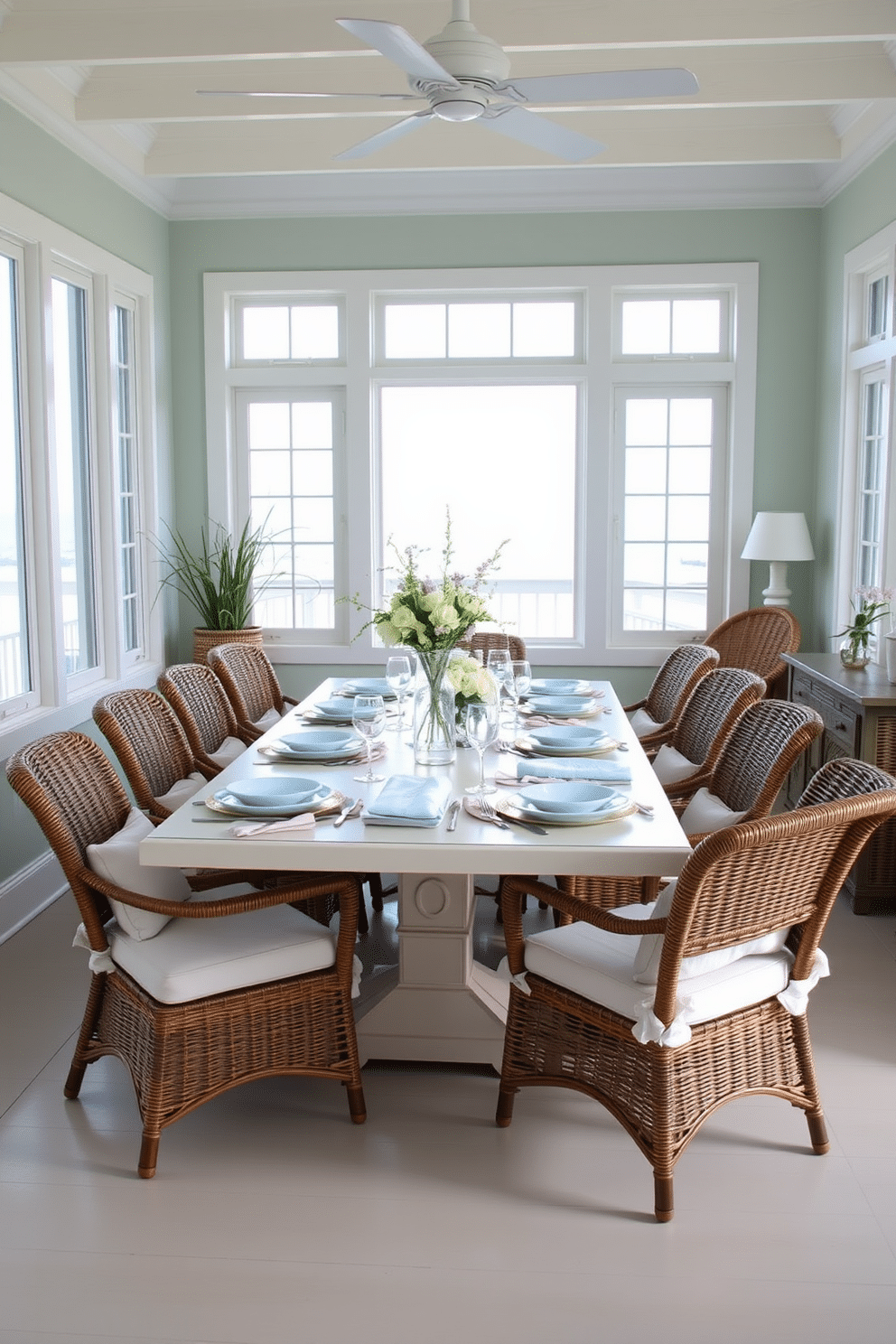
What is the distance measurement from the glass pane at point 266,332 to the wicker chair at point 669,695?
9.95 ft

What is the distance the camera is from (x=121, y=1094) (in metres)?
2.98

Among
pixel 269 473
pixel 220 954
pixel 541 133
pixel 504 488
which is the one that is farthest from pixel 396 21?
pixel 504 488

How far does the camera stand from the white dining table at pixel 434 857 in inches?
100

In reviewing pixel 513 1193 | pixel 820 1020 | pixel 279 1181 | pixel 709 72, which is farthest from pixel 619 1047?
pixel 709 72

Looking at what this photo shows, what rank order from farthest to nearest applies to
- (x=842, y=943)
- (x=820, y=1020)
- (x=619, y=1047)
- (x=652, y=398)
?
1. (x=652, y=398)
2. (x=842, y=943)
3. (x=820, y=1020)
4. (x=619, y=1047)

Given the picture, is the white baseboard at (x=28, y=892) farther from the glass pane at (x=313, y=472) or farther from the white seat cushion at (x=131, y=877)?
the glass pane at (x=313, y=472)

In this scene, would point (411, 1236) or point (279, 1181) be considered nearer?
point (411, 1236)

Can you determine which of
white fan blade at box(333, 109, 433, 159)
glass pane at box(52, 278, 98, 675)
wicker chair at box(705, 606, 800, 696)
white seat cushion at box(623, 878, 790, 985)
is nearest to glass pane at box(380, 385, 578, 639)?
wicker chair at box(705, 606, 800, 696)

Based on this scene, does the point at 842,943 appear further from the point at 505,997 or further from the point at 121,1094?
the point at 121,1094

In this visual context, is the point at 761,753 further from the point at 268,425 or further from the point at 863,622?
the point at 268,425

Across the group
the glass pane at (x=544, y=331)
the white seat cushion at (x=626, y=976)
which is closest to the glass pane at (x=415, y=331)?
the glass pane at (x=544, y=331)

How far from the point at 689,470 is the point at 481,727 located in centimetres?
392

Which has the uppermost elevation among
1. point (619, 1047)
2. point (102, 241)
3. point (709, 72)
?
point (709, 72)

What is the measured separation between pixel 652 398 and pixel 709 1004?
14.9 feet
